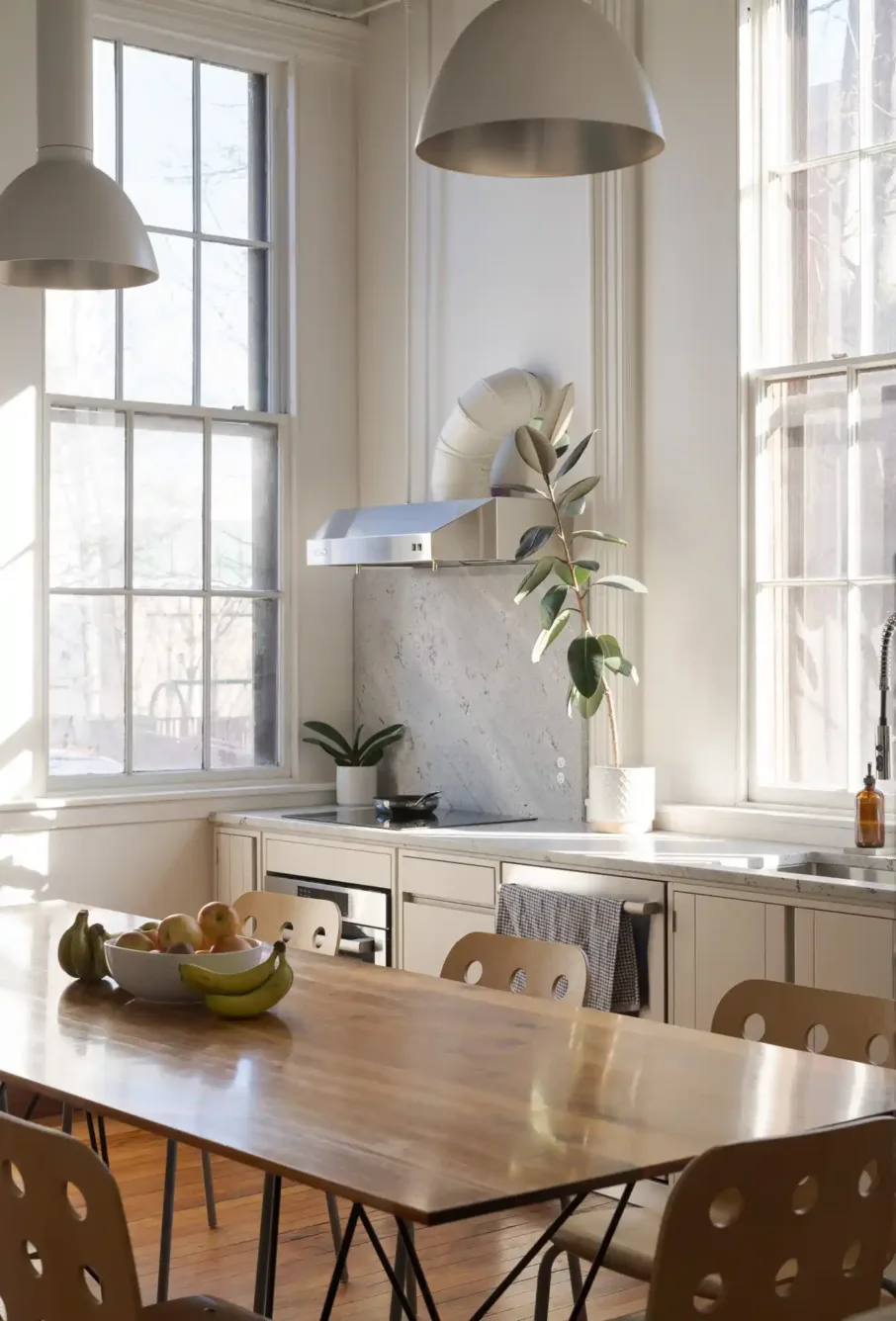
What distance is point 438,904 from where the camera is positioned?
486 cm

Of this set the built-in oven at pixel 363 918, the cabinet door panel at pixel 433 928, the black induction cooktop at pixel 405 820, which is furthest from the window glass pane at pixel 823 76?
the built-in oven at pixel 363 918

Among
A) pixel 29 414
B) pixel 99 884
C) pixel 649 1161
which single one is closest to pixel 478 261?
pixel 29 414

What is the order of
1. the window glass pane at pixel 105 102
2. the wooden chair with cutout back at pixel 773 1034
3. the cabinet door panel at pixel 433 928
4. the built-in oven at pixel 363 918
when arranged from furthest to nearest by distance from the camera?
the window glass pane at pixel 105 102 → the built-in oven at pixel 363 918 → the cabinet door panel at pixel 433 928 → the wooden chair with cutout back at pixel 773 1034

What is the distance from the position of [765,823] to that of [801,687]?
1.30 feet

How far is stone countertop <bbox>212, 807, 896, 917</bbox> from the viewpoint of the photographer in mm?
3832

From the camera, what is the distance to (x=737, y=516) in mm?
4824

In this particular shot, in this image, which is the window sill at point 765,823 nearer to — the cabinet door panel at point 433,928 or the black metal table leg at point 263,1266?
the cabinet door panel at point 433,928

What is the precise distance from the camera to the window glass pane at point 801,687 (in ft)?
15.2

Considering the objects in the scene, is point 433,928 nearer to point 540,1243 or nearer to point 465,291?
point 465,291

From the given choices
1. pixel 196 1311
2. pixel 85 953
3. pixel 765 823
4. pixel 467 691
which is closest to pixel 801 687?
pixel 765 823

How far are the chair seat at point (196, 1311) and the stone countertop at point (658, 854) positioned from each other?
182 cm

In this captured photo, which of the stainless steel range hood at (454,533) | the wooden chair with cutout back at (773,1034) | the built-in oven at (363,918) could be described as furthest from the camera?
the stainless steel range hood at (454,533)

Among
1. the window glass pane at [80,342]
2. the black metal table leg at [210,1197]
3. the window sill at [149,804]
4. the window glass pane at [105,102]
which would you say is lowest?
the black metal table leg at [210,1197]

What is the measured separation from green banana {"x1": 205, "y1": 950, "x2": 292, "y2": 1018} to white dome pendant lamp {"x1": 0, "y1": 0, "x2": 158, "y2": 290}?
1.40m
